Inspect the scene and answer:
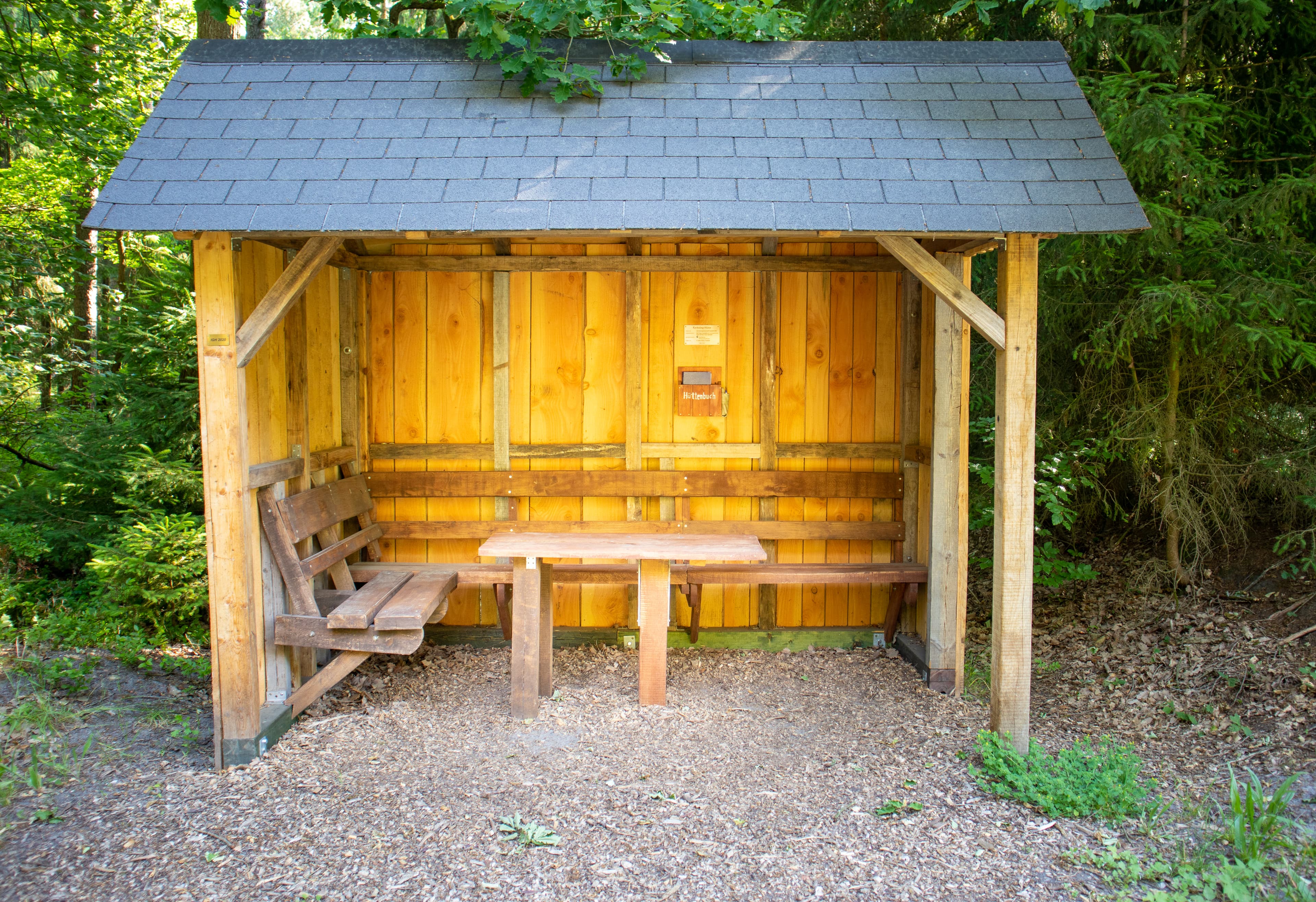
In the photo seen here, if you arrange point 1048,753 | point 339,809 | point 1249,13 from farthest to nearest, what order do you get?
point 1249,13 → point 1048,753 → point 339,809

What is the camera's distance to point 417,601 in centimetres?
431

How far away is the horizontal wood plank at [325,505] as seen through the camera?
4152 millimetres

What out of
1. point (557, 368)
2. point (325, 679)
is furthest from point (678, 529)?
point (325, 679)

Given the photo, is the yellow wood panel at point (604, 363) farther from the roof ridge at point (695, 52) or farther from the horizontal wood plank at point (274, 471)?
the horizontal wood plank at point (274, 471)

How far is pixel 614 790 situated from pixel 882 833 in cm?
108

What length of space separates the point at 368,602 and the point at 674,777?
6.00 ft

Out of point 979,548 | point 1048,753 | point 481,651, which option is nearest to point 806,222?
point 1048,753

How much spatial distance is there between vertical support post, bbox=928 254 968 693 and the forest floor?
0.30 meters

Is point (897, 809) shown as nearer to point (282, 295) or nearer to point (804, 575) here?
point (804, 575)

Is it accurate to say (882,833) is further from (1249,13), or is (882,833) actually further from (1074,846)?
(1249,13)

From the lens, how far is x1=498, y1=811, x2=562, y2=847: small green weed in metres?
3.03

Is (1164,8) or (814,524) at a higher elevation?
(1164,8)

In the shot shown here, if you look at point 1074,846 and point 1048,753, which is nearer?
point 1074,846

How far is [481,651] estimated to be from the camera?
5367 mm
